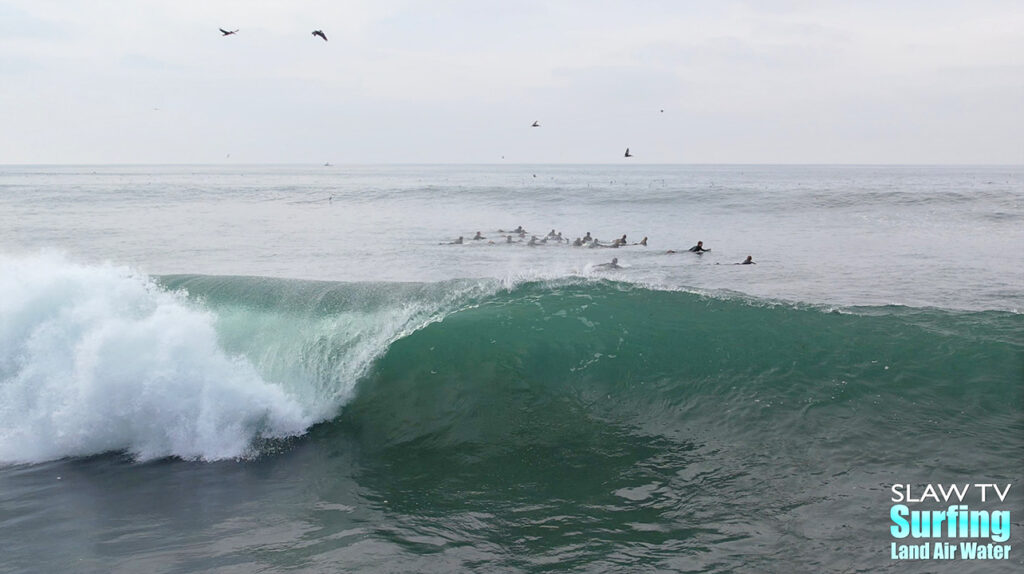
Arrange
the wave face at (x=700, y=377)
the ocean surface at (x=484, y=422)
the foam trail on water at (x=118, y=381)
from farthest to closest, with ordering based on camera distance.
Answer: the foam trail on water at (x=118, y=381) → the wave face at (x=700, y=377) → the ocean surface at (x=484, y=422)

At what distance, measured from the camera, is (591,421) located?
8.80 m

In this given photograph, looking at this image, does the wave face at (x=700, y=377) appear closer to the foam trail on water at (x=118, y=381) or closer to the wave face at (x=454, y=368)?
the wave face at (x=454, y=368)

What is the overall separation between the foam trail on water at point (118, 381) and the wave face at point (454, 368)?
0.08ft

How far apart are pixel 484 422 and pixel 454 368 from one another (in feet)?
4.68

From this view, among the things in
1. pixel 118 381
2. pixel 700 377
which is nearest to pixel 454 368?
pixel 700 377

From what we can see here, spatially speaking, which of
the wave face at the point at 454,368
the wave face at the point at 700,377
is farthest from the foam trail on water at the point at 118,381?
the wave face at the point at 700,377

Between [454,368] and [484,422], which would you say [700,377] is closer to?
Result: [484,422]

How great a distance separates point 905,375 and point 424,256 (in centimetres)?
1612

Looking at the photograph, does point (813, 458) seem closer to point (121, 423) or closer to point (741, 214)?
point (121, 423)

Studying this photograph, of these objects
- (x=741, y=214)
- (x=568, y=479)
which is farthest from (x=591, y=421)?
(x=741, y=214)

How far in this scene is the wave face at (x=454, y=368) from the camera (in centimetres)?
858

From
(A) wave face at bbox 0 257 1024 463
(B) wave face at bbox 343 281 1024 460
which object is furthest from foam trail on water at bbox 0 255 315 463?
(B) wave face at bbox 343 281 1024 460

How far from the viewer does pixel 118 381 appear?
8961 mm

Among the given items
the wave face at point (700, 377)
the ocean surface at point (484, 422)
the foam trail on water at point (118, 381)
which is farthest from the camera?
the foam trail on water at point (118, 381)
